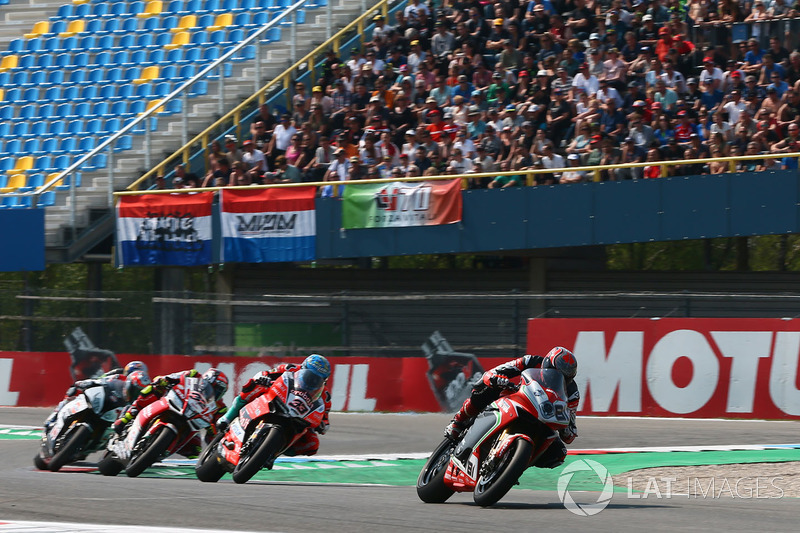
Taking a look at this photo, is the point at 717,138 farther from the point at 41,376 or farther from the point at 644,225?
the point at 41,376

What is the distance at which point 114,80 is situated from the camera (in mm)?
25406

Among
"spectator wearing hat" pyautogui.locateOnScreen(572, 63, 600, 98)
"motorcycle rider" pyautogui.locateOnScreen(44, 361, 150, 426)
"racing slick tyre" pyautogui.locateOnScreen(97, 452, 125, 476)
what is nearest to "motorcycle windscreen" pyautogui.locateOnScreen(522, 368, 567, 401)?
"racing slick tyre" pyautogui.locateOnScreen(97, 452, 125, 476)

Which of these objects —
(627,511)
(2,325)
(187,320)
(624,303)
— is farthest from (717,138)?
(2,325)

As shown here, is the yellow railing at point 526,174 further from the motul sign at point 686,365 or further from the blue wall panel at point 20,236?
the motul sign at point 686,365

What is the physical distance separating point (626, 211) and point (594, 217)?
20.6 inches

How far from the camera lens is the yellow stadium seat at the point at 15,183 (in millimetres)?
23938

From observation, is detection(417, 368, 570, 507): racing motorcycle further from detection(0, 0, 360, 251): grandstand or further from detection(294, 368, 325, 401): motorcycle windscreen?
detection(0, 0, 360, 251): grandstand

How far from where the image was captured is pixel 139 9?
27.0 m

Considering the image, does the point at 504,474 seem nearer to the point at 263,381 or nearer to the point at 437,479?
the point at 437,479

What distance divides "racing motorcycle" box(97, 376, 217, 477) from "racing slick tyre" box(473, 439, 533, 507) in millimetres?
4041

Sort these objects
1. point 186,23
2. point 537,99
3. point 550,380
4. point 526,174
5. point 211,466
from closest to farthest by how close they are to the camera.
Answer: point 550,380 < point 211,466 < point 526,174 < point 537,99 < point 186,23

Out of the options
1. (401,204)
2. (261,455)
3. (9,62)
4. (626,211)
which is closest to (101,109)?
(9,62)

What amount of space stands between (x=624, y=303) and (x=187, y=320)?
7.11m

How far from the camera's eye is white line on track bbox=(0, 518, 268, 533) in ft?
24.4
